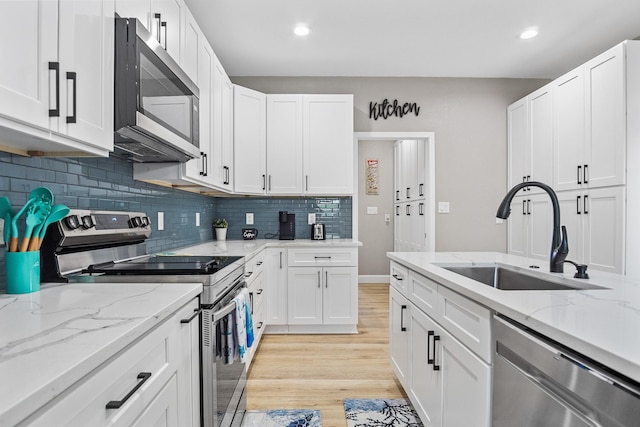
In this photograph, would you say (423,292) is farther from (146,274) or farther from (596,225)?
(596,225)

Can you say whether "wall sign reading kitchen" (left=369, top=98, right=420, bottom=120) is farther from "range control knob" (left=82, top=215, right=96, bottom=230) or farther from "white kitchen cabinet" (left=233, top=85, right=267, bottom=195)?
"range control knob" (left=82, top=215, right=96, bottom=230)

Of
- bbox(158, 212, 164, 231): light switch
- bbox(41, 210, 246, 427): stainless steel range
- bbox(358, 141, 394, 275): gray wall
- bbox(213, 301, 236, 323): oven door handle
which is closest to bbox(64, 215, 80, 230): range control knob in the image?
bbox(41, 210, 246, 427): stainless steel range

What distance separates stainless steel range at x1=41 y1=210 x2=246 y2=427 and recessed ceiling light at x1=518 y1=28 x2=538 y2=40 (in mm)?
3138

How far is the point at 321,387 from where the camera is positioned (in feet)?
8.07

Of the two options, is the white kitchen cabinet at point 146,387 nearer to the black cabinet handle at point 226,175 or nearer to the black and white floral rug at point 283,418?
the black and white floral rug at point 283,418

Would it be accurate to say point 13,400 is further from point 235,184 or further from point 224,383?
point 235,184

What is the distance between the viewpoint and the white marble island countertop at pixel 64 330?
56 centimetres

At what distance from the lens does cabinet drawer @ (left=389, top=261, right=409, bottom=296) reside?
2.18 metres

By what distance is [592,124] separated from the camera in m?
2.90

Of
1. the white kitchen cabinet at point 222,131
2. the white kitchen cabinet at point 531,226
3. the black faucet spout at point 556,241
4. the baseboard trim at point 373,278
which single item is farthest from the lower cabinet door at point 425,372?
the baseboard trim at point 373,278

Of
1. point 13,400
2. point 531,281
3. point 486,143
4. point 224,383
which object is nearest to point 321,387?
point 224,383

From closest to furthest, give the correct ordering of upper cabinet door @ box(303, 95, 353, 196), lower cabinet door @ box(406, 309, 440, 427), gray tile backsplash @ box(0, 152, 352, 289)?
gray tile backsplash @ box(0, 152, 352, 289)
lower cabinet door @ box(406, 309, 440, 427)
upper cabinet door @ box(303, 95, 353, 196)

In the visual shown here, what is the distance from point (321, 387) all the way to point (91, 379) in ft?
6.58

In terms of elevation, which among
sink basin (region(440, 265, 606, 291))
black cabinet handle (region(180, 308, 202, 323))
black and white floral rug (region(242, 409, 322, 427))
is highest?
sink basin (region(440, 265, 606, 291))
